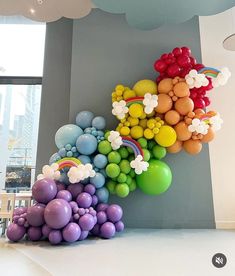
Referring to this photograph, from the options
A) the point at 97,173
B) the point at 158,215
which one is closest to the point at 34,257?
the point at 97,173

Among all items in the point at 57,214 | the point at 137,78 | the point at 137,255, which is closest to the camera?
the point at 137,255

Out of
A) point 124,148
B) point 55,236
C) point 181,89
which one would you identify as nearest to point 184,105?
point 181,89

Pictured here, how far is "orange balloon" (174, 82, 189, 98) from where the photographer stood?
261 centimetres

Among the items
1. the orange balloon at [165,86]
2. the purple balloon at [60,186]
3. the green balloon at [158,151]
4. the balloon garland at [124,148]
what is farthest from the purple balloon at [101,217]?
the orange balloon at [165,86]

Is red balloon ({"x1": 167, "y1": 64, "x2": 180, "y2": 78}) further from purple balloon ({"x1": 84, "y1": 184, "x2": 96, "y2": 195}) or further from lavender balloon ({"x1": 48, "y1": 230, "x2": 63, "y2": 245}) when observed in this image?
lavender balloon ({"x1": 48, "y1": 230, "x2": 63, "y2": 245})

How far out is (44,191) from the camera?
7.29 ft

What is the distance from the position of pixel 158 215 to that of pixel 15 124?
8.92 feet

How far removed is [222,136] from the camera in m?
3.23

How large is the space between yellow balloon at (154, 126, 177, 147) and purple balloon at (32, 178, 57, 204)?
1.22 m

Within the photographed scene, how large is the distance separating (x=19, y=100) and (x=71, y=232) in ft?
9.14

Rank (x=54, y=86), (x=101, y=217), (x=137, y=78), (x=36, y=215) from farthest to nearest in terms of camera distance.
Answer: (x=54, y=86) < (x=137, y=78) < (x=101, y=217) < (x=36, y=215)

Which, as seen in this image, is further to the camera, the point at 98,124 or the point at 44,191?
the point at 98,124

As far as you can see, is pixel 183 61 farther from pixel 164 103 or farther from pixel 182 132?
pixel 182 132

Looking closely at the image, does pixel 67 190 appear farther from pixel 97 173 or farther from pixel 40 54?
pixel 40 54
